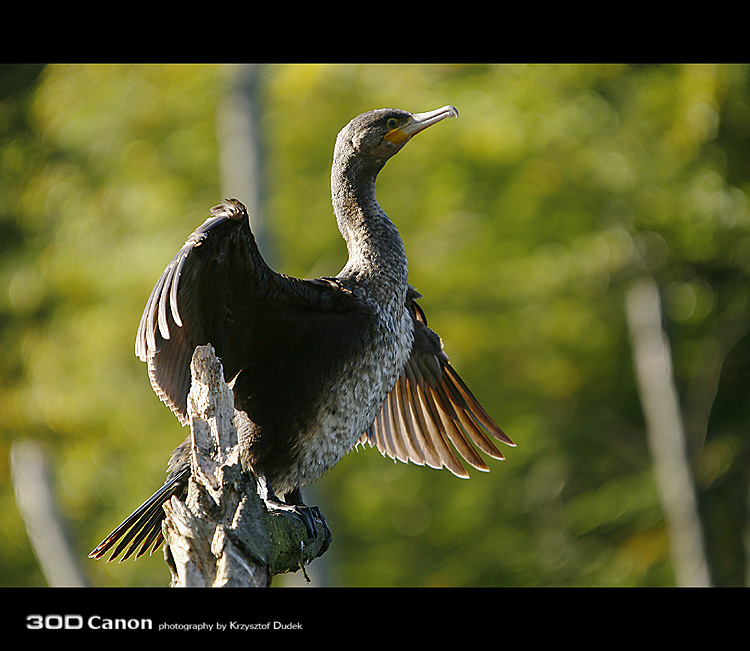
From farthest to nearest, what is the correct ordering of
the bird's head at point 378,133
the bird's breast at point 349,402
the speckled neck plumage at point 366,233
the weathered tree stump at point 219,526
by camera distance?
the bird's head at point 378,133
the speckled neck plumage at point 366,233
the bird's breast at point 349,402
the weathered tree stump at point 219,526

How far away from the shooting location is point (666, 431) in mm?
9250

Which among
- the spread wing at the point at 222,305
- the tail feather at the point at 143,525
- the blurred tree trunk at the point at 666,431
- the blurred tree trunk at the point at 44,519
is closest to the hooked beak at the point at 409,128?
the spread wing at the point at 222,305

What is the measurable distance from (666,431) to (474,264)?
2708 millimetres

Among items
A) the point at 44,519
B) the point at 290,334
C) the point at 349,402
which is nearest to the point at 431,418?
the point at 349,402

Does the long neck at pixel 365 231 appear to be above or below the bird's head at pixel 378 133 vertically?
below

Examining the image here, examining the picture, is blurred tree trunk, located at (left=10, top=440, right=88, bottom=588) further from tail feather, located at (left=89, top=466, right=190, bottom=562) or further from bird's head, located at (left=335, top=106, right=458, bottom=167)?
bird's head, located at (left=335, top=106, right=458, bottom=167)

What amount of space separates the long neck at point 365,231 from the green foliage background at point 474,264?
17.2 feet

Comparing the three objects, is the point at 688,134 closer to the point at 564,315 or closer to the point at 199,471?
the point at 564,315

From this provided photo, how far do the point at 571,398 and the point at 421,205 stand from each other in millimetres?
2814

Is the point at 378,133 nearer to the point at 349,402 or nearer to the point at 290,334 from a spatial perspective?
the point at 290,334

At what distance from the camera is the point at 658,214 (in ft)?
29.9

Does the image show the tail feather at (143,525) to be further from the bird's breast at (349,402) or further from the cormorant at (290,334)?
the bird's breast at (349,402)

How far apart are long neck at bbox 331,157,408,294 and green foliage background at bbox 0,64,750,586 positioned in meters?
5.23

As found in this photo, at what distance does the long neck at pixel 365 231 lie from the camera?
A: 338 centimetres
